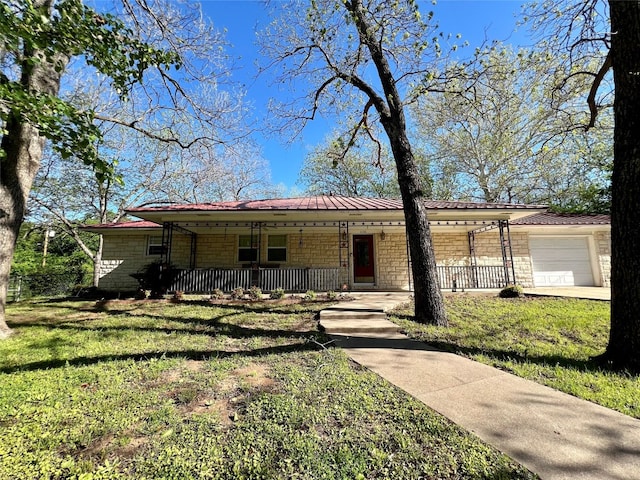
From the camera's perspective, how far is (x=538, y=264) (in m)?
11.9

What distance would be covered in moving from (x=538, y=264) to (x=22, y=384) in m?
15.3

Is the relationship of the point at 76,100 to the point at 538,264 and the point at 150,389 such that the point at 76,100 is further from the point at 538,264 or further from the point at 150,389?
the point at 538,264

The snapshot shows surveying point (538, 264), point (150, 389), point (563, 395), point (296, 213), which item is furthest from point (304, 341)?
point (538, 264)

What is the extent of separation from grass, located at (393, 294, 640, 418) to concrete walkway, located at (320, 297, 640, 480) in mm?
313

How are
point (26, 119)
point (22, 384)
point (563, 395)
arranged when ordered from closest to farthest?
point (563, 395), point (22, 384), point (26, 119)

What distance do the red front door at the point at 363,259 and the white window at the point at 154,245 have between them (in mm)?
8509

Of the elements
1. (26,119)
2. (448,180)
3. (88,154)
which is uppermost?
(448,180)

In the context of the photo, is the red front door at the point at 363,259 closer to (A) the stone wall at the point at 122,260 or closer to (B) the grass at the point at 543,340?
(B) the grass at the point at 543,340

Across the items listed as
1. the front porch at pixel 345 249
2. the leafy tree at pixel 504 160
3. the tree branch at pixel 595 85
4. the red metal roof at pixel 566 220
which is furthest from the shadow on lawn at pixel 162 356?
the leafy tree at pixel 504 160

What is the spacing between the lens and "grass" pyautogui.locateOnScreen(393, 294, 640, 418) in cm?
294

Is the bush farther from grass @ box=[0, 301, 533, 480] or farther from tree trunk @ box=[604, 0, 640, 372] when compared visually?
grass @ box=[0, 301, 533, 480]

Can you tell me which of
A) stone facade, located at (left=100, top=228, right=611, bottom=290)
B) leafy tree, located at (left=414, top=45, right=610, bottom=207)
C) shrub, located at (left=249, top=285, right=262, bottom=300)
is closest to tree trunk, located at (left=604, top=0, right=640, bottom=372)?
shrub, located at (left=249, top=285, right=262, bottom=300)

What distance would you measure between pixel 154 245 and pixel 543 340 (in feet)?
44.1

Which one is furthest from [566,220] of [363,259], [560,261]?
[363,259]
